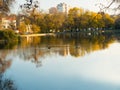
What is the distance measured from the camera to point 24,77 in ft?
43.3

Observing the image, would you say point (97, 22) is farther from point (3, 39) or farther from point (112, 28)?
point (3, 39)

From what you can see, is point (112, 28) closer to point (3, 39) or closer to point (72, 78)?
point (3, 39)

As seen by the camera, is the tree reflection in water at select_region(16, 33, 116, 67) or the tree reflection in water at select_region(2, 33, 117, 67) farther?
the tree reflection in water at select_region(16, 33, 116, 67)

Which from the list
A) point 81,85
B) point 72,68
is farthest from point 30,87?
point 72,68

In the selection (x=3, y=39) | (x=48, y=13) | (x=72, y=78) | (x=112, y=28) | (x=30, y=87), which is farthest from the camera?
(x=112, y=28)

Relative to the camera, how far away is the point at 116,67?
15484mm

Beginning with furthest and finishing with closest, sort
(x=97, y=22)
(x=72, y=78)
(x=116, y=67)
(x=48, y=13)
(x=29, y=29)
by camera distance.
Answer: (x=97, y=22), (x=48, y=13), (x=29, y=29), (x=116, y=67), (x=72, y=78)

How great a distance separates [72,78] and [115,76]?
70.8 inches

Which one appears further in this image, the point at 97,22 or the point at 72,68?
the point at 97,22

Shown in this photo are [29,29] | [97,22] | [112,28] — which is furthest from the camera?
[112,28]

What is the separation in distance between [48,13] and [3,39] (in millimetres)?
30061

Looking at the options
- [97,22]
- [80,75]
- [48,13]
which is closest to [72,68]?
[80,75]

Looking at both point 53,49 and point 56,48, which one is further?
point 56,48

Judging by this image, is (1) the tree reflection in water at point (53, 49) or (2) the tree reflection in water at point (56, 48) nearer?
(1) the tree reflection in water at point (53, 49)
